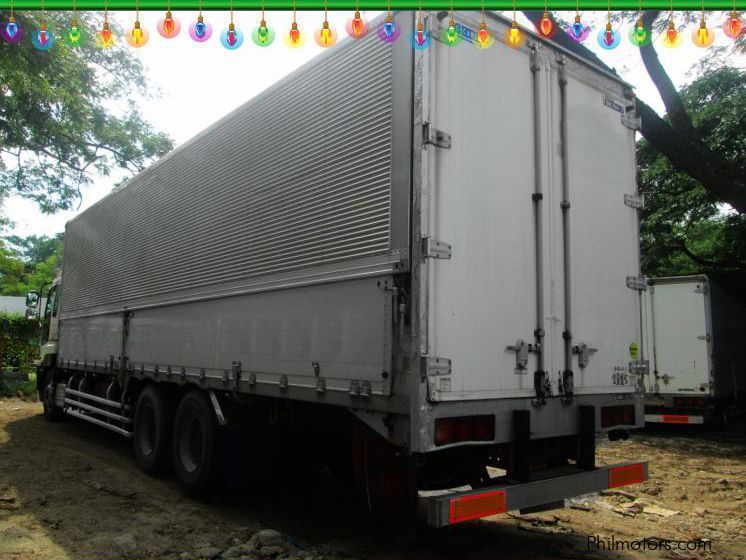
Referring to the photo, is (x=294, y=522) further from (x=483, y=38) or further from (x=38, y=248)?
(x=38, y=248)

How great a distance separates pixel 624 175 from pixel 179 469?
214 inches

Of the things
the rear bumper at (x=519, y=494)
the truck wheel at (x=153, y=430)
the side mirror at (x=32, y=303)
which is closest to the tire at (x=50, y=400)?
the side mirror at (x=32, y=303)

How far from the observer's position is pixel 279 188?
5449mm

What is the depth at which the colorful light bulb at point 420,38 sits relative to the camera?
4.02m

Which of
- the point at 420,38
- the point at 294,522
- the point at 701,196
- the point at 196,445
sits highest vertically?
the point at 701,196

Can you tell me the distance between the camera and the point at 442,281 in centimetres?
393

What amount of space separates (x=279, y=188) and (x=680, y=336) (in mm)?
9552

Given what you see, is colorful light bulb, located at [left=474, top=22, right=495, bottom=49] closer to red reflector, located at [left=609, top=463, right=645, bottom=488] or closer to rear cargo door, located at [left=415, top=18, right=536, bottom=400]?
rear cargo door, located at [left=415, top=18, right=536, bottom=400]

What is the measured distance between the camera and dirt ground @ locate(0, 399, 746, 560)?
478cm

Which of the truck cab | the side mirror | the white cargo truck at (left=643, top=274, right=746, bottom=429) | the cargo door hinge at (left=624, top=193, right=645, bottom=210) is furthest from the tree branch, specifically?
the side mirror

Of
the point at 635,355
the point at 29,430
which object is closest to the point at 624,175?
the point at 635,355

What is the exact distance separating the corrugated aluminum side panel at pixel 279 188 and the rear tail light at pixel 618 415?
2426 millimetres

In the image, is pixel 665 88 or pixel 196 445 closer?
pixel 196 445

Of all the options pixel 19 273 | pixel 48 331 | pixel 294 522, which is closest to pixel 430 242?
pixel 294 522
